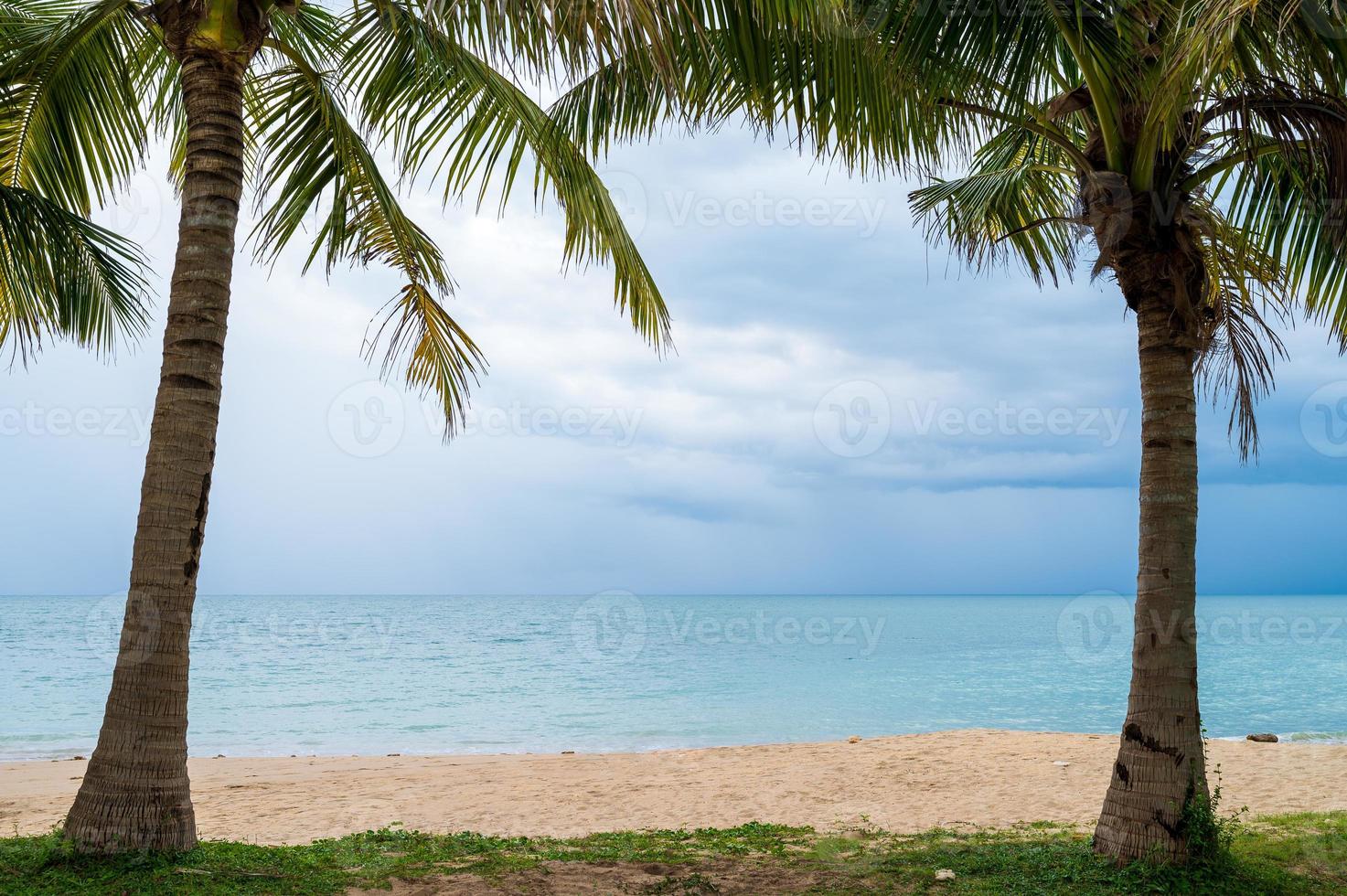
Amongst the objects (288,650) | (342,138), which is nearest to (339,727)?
(342,138)

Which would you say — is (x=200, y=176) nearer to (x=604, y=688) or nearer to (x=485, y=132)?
(x=485, y=132)

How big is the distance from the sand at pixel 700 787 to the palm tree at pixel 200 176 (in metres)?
3.08

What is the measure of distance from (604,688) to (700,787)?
18.9 meters

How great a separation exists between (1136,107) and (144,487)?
5770mm

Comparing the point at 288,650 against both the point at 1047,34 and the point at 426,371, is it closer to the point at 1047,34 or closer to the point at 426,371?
the point at 426,371

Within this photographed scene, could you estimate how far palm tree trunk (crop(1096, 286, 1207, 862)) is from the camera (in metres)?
4.93

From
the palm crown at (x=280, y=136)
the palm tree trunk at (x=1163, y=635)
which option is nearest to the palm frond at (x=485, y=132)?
the palm crown at (x=280, y=136)

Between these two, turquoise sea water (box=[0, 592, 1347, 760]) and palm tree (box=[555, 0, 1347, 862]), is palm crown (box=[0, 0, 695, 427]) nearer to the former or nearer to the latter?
palm tree (box=[555, 0, 1347, 862])

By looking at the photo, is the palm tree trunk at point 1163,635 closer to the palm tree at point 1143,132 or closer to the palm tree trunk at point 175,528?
the palm tree at point 1143,132

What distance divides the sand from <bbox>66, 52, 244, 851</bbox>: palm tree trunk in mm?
2841

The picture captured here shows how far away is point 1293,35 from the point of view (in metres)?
4.64

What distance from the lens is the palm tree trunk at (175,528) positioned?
457 cm

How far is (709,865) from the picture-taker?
5504mm

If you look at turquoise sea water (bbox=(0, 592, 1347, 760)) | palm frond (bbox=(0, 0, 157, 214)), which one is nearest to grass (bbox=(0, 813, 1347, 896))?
palm frond (bbox=(0, 0, 157, 214))
